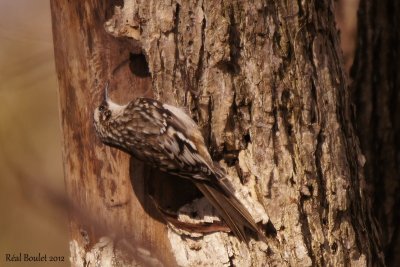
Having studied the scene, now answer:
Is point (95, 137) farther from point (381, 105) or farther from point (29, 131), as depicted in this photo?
point (29, 131)

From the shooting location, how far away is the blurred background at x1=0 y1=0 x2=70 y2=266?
1742 millimetres

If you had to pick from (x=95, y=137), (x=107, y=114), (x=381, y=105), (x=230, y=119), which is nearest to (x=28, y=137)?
(x=95, y=137)

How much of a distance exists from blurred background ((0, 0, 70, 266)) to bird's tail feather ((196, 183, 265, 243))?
527 millimetres

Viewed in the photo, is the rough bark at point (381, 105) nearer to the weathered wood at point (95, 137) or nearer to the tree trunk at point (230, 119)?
the tree trunk at point (230, 119)

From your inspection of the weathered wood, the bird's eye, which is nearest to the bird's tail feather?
the weathered wood

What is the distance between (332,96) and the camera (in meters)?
2.75

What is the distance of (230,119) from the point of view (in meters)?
2.66

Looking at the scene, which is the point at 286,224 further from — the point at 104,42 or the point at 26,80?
the point at 26,80

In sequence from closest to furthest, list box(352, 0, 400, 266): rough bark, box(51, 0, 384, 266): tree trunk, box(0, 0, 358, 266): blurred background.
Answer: box(0, 0, 358, 266): blurred background → box(51, 0, 384, 266): tree trunk → box(352, 0, 400, 266): rough bark

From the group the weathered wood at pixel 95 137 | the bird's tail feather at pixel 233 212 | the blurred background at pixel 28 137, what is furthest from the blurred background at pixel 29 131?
the bird's tail feather at pixel 233 212

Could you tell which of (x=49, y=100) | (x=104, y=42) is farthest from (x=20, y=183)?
(x=49, y=100)

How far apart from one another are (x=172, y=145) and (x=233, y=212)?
1.16 ft

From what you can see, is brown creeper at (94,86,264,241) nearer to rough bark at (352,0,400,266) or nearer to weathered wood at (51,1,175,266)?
weathered wood at (51,1,175,266)

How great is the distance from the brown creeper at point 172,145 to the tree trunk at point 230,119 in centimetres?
4
